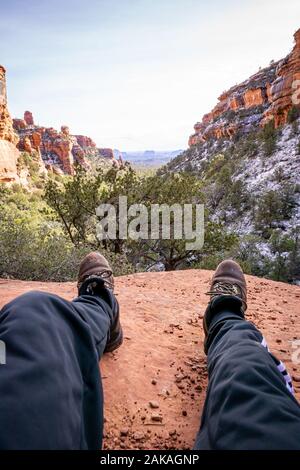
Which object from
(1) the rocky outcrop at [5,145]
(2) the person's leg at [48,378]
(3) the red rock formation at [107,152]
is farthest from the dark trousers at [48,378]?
(3) the red rock formation at [107,152]

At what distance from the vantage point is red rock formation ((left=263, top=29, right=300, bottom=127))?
27.1 metres

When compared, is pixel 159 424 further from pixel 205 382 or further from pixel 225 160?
pixel 225 160

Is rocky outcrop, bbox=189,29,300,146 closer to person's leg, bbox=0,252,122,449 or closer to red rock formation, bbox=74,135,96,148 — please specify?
person's leg, bbox=0,252,122,449

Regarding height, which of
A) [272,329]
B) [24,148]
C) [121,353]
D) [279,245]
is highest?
[24,148]

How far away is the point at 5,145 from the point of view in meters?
Answer: 31.5

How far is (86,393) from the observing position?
116cm

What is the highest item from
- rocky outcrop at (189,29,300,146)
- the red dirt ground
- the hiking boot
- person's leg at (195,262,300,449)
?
rocky outcrop at (189,29,300,146)

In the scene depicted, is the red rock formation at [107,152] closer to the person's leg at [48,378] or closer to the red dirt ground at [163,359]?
the red dirt ground at [163,359]

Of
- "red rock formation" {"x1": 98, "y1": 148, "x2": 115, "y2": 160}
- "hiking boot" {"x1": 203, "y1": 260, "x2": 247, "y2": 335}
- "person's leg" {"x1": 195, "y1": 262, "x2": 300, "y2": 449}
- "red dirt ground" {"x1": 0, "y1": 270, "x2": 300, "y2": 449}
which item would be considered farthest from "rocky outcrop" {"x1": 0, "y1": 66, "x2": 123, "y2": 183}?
"person's leg" {"x1": 195, "y1": 262, "x2": 300, "y2": 449}

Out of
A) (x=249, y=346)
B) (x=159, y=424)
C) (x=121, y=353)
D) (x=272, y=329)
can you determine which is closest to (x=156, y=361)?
(x=121, y=353)

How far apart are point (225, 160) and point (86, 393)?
99.3ft

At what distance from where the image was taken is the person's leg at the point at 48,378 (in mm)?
861

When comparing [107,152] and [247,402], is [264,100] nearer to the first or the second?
[247,402]

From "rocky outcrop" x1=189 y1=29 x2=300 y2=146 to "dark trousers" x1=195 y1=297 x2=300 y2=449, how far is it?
96.8 ft
